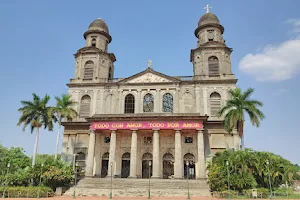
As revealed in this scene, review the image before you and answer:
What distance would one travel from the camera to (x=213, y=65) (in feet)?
120

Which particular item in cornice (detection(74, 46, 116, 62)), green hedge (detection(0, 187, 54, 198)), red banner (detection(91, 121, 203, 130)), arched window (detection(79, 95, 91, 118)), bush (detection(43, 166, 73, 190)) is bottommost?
green hedge (detection(0, 187, 54, 198))

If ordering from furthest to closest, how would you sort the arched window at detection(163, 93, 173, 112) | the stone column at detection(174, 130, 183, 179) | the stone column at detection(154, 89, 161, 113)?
the arched window at detection(163, 93, 173, 112), the stone column at detection(154, 89, 161, 113), the stone column at detection(174, 130, 183, 179)

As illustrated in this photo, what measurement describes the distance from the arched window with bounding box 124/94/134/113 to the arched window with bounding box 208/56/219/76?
1142 centimetres

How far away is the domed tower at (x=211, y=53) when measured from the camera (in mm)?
36000

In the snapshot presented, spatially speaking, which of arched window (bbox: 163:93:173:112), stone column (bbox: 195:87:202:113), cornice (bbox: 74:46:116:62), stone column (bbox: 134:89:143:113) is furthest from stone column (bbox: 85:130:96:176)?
stone column (bbox: 195:87:202:113)

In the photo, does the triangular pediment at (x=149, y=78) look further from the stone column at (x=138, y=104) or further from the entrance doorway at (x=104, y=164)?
the entrance doorway at (x=104, y=164)

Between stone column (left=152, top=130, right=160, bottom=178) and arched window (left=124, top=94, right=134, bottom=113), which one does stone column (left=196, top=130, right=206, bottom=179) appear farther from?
arched window (left=124, top=94, right=134, bottom=113)

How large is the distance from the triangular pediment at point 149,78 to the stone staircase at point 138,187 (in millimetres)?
13978

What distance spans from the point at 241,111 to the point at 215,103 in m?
5.65

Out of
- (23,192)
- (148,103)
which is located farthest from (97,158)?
(23,192)

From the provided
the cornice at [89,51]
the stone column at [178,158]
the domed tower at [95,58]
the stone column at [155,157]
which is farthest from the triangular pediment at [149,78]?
the stone column at [178,158]

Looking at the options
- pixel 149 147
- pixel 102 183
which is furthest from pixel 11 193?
pixel 149 147

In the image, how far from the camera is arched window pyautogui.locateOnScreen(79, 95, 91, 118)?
36.1m

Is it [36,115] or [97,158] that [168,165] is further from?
[36,115]
